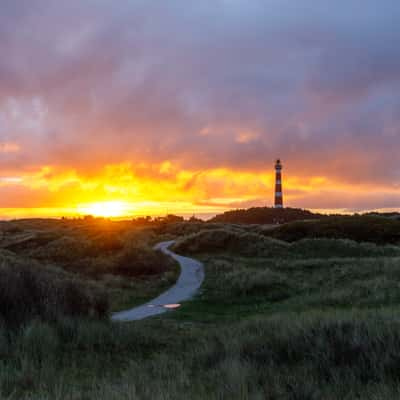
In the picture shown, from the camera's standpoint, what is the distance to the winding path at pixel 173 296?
49.5 feet

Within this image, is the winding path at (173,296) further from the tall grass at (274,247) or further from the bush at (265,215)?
the bush at (265,215)

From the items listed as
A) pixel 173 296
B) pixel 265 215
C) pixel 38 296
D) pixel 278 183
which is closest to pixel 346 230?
pixel 278 183

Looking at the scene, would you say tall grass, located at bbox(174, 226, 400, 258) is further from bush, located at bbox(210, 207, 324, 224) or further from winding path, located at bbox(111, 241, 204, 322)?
bush, located at bbox(210, 207, 324, 224)

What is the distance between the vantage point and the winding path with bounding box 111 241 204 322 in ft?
49.5

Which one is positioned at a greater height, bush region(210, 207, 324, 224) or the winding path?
bush region(210, 207, 324, 224)

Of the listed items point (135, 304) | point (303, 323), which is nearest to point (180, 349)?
point (303, 323)

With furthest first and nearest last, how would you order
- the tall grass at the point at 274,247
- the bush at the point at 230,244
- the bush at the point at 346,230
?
the bush at the point at 346,230
the bush at the point at 230,244
the tall grass at the point at 274,247

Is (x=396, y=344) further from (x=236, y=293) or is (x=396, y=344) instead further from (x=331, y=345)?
(x=236, y=293)

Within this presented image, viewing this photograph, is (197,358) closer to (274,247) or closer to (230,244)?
(274,247)

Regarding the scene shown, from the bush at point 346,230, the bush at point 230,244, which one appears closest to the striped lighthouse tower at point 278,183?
the bush at point 346,230

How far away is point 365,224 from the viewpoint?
5288cm

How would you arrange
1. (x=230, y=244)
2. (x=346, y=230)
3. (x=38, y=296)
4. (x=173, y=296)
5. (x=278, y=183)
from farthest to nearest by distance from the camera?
(x=278, y=183), (x=346, y=230), (x=230, y=244), (x=173, y=296), (x=38, y=296)

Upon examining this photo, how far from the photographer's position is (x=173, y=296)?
19.8 meters

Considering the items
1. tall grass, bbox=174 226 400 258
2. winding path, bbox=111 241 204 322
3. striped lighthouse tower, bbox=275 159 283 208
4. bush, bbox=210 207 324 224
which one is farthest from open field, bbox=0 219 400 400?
bush, bbox=210 207 324 224
